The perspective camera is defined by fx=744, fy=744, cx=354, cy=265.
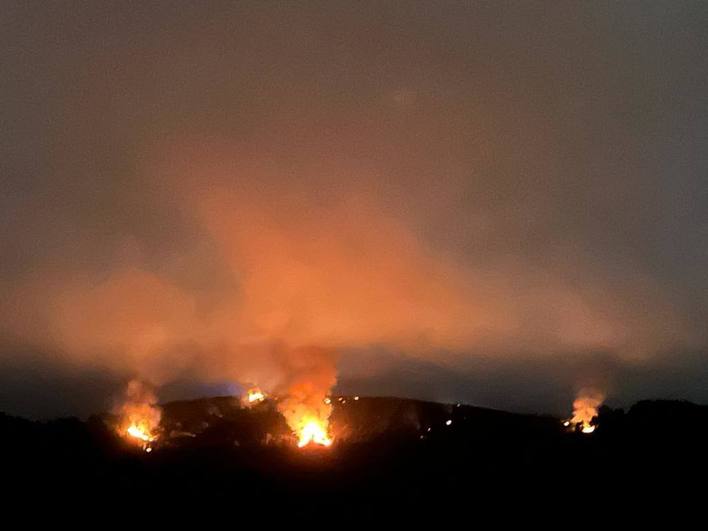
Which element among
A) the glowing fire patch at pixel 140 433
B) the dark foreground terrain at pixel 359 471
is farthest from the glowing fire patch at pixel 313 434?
the glowing fire patch at pixel 140 433

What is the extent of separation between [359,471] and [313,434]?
11776 millimetres

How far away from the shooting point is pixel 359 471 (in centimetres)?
5266

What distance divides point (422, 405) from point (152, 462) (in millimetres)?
40196

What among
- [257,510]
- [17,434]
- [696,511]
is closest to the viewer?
[696,511]

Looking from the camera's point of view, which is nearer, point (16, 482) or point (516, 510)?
point (516, 510)

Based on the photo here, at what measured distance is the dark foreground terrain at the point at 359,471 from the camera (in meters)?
44.2

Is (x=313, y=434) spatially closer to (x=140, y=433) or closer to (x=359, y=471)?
(x=359, y=471)

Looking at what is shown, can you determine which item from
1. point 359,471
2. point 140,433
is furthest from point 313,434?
point 140,433

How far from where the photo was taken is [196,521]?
43688 mm

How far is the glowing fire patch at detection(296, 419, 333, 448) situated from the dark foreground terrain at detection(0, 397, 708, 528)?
1.23 m

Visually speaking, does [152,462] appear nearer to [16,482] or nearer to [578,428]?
[16,482]

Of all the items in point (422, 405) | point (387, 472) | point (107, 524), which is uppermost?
point (422, 405)

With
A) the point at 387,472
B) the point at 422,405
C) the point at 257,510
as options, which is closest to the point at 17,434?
the point at 257,510

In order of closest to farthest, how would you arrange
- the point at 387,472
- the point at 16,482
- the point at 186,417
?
the point at 16,482, the point at 387,472, the point at 186,417
